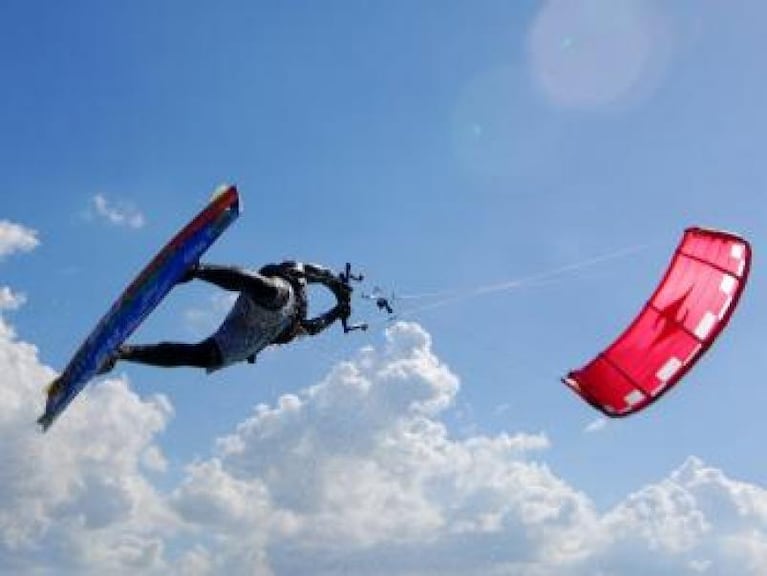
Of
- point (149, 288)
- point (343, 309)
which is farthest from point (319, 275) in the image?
point (149, 288)

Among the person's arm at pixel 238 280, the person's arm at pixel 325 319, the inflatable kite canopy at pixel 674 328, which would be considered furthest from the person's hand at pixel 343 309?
the inflatable kite canopy at pixel 674 328

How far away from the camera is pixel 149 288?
13.0 metres

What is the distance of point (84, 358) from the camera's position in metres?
14.4

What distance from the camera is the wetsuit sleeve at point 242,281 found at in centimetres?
1315

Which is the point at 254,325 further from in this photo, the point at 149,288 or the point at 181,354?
the point at 149,288

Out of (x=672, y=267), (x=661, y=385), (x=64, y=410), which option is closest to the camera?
(x=64, y=410)

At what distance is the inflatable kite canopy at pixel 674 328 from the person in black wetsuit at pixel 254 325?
5.16 meters

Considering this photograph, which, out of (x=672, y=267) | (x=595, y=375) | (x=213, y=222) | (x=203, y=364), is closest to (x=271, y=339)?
(x=203, y=364)

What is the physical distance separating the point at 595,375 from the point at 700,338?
2.24 meters

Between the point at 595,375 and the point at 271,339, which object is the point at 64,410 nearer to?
the point at 271,339

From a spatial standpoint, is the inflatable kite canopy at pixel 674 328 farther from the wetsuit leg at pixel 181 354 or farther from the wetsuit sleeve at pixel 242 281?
the wetsuit leg at pixel 181 354

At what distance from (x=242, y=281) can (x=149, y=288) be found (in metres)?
1.27

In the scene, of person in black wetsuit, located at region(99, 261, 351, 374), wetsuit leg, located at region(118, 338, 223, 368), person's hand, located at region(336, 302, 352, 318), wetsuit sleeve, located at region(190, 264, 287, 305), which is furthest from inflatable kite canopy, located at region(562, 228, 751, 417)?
wetsuit leg, located at region(118, 338, 223, 368)

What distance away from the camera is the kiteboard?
39.7ft
